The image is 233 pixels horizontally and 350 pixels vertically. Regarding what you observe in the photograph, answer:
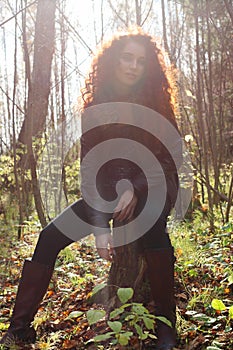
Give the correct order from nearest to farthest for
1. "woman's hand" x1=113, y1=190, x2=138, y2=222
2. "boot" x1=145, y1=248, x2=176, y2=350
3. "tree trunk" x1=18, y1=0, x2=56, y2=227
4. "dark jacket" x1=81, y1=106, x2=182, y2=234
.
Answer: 1. "boot" x1=145, y1=248, x2=176, y2=350
2. "woman's hand" x1=113, y1=190, x2=138, y2=222
3. "dark jacket" x1=81, y1=106, x2=182, y2=234
4. "tree trunk" x1=18, y1=0, x2=56, y2=227

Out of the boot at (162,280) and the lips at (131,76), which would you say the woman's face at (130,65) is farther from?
the boot at (162,280)

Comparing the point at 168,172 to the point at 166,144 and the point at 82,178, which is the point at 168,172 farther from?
the point at 82,178

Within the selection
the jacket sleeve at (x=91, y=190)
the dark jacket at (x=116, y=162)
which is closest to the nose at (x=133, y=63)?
the dark jacket at (x=116, y=162)

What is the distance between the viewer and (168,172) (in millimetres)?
2277

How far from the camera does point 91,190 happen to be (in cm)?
235

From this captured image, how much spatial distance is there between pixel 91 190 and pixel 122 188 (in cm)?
17

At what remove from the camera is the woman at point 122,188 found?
2062mm

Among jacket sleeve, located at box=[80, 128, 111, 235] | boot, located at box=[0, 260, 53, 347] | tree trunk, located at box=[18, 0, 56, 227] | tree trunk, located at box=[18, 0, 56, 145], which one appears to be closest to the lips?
jacket sleeve, located at box=[80, 128, 111, 235]

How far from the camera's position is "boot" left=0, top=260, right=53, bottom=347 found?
6.97ft

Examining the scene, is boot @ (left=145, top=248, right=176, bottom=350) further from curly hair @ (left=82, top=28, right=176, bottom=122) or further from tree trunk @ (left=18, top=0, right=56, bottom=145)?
tree trunk @ (left=18, top=0, right=56, bottom=145)

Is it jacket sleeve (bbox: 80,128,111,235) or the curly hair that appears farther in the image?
the curly hair

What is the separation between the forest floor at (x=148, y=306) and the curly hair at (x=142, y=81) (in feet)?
3.11

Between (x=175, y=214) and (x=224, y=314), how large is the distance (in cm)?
295

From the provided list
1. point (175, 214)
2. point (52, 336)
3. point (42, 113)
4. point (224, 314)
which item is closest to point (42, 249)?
point (52, 336)
